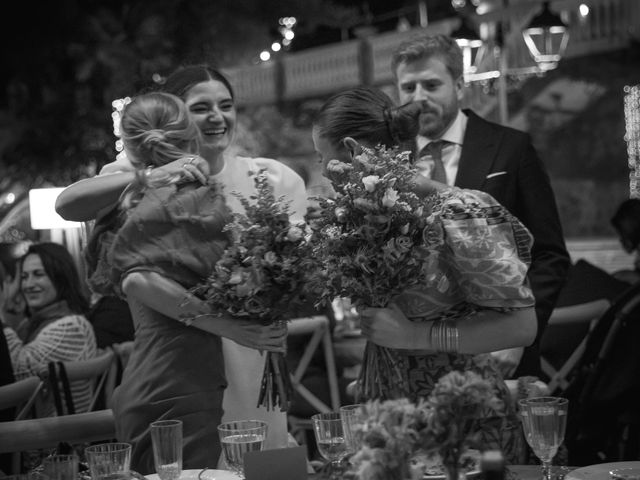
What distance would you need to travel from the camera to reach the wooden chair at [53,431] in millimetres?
2930

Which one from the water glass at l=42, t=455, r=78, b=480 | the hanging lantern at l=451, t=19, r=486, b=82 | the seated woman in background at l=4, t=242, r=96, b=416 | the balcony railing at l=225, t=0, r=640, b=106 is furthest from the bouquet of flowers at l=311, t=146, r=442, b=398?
the balcony railing at l=225, t=0, r=640, b=106

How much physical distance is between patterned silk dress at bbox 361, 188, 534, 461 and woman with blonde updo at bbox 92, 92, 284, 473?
38cm

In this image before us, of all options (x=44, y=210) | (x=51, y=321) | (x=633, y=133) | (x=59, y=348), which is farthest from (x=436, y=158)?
(x=633, y=133)

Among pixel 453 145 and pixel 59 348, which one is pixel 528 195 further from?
pixel 59 348

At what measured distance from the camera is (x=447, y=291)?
93.6 inches

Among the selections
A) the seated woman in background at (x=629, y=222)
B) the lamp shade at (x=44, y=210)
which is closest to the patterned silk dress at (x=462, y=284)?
the lamp shade at (x=44, y=210)

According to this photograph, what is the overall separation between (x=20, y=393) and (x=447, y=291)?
178 cm

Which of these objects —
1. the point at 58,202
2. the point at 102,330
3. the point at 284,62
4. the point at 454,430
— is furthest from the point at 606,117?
the point at 454,430

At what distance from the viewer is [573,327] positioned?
16.0 feet

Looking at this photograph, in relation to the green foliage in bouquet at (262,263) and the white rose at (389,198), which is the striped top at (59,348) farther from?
the white rose at (389,198)

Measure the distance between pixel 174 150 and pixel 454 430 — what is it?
1340mm

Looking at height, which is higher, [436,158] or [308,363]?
[436,158]

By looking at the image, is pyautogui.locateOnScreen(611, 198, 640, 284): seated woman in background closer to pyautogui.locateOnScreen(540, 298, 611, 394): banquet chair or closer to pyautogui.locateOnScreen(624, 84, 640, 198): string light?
pyautogui.locateOnScreen(540, 298, 611, 394): banquet chair

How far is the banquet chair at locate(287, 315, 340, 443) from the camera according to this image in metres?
4.76
